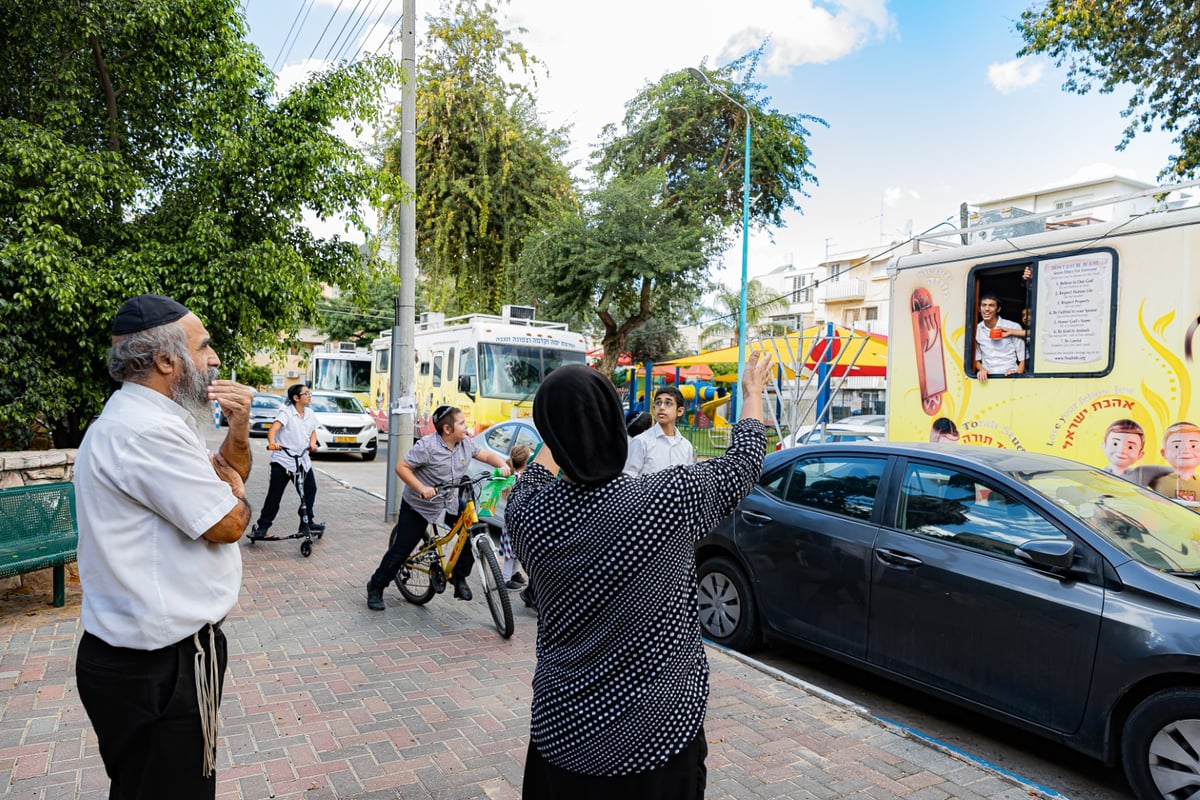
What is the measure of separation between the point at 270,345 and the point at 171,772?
267 inches

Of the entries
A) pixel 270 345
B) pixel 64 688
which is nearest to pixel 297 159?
pixel 270 345

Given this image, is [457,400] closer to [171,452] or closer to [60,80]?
[60,80]

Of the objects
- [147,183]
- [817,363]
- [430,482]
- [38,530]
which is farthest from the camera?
[817,363]

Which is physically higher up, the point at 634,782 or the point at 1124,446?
the point at 1124,446

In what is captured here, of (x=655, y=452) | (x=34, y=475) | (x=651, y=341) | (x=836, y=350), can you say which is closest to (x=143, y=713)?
(x=655, y=452)

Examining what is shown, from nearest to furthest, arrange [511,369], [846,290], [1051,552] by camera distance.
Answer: [1051,552], [511,369], [846,290]

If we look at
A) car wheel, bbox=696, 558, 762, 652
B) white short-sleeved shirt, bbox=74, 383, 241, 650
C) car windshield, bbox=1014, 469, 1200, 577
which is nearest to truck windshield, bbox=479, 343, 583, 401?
car wheel, bbox=696, 558, 762, 652

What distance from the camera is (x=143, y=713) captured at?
80.8 inches

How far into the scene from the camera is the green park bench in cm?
538

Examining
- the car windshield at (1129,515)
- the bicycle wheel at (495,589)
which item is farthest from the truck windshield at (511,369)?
the car windshield at (1129,515)

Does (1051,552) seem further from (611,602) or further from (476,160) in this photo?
(476,160)

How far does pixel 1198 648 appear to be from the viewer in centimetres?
323

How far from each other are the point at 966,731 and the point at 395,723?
3.11m

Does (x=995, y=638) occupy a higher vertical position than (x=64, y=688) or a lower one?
higher
